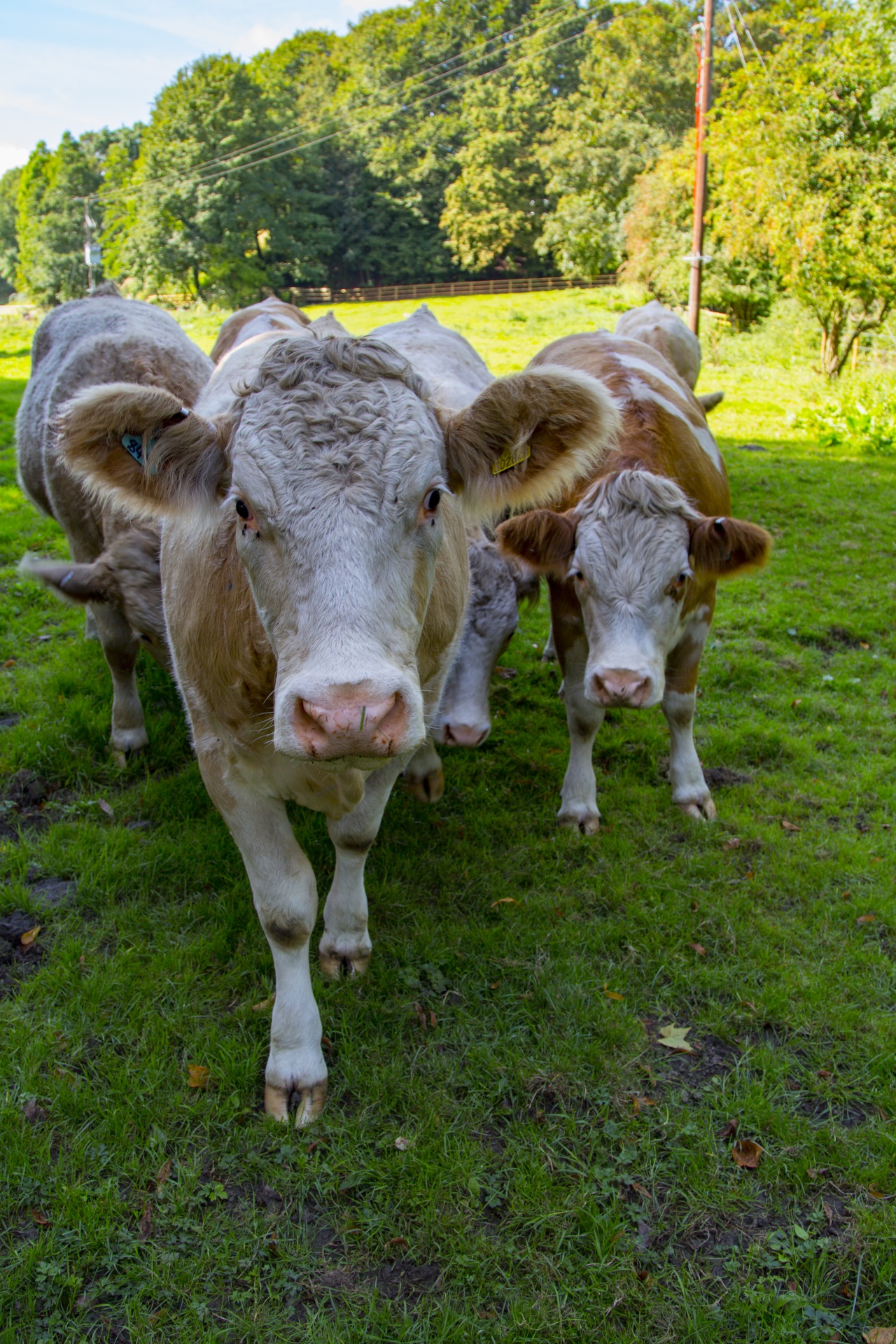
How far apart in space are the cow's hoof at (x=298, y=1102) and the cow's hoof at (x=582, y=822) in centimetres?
200

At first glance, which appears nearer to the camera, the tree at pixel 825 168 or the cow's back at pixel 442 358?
the cow's back at pixel 442 358

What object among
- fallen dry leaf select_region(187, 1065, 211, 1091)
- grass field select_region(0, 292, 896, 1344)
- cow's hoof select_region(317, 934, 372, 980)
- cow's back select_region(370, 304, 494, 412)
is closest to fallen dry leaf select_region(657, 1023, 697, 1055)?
grass field select_region(0, 292, 896, 1344)

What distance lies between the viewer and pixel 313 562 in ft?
6.62

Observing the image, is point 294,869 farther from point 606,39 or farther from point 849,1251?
point 606,39

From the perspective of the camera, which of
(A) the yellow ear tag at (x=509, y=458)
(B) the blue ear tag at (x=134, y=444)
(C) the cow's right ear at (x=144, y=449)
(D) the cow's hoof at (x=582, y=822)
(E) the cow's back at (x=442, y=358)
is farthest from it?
(E) the cow's back at (x=442, y=358)

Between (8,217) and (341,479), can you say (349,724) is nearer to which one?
(341,479)

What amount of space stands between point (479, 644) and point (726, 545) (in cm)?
131

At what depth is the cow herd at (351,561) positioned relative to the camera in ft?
6.72

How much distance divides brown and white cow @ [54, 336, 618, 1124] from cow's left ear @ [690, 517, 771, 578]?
133 cm

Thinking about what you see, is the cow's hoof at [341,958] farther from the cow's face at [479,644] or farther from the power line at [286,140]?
the power line at [286,140]

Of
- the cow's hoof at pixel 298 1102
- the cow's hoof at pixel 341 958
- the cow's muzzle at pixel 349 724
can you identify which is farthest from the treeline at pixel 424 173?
the cow's muzzle at pixel 349 724

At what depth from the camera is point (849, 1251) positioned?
7.87 ft

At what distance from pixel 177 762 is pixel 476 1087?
2696 mm

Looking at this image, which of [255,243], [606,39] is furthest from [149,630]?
[606,39]
